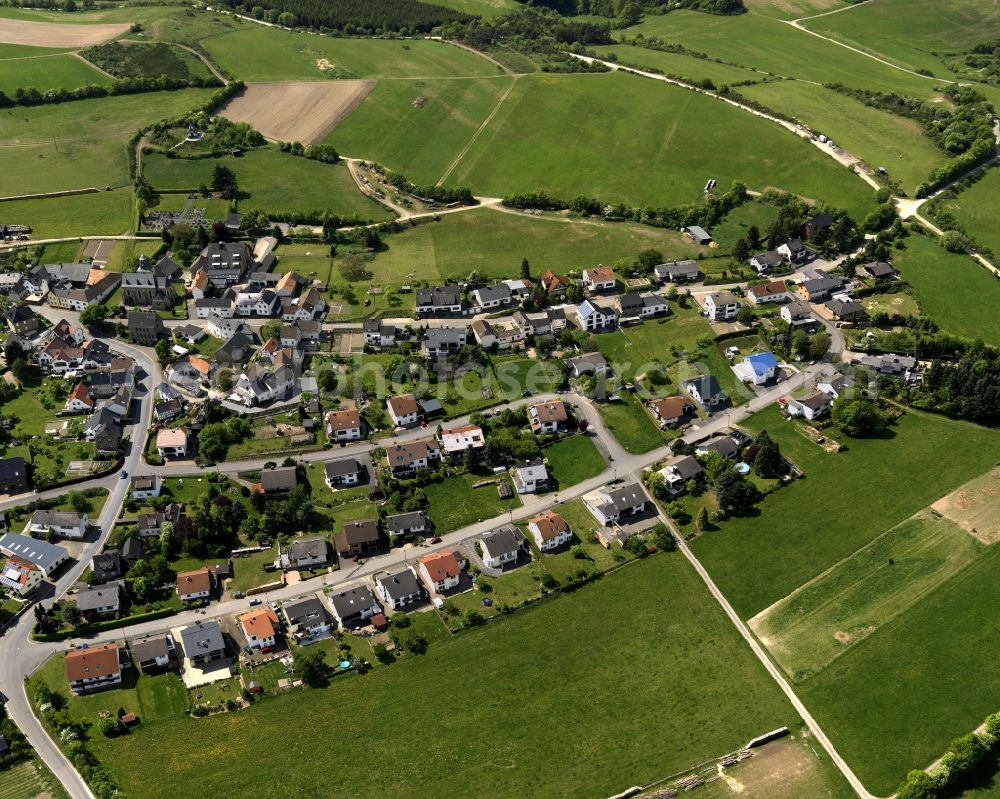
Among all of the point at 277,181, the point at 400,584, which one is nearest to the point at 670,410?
the point at 400,584

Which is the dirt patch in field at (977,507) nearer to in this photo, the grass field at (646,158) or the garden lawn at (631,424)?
the garden lawn at (631,424)

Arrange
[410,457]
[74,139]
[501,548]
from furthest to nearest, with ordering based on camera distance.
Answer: [74,139]
[410,457]
[501,548]

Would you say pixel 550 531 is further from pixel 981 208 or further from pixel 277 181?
pixel 981 208

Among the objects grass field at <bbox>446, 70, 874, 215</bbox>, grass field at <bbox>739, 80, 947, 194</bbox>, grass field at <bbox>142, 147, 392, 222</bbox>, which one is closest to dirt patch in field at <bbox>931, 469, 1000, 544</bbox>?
grass field at <bbox>446, 70, 874, 215</bbox>

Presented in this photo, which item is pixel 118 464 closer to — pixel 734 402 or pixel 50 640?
pixel 50 640

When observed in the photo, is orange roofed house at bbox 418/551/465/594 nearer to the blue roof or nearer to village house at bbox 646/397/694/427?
village house at bbox 646/397/694/427

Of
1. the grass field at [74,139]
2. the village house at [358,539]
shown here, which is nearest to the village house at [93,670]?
the village house at [358,539]

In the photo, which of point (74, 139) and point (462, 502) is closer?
point (462, 502)
